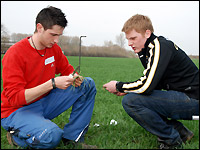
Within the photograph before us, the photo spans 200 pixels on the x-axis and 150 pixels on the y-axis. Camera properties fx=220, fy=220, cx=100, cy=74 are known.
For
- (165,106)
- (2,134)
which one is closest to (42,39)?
(2,134)

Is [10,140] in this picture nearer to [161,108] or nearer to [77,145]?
[77,145]

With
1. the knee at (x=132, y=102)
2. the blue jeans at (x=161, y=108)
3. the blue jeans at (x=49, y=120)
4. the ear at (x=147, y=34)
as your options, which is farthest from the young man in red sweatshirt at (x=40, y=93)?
the ear at (x=147, y=34)

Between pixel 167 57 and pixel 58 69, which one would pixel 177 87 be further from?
pixel 58 69

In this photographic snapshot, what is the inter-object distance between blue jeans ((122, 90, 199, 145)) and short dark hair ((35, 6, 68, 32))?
52.0 inches

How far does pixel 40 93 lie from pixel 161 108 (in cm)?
150

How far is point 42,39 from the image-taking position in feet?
9.42

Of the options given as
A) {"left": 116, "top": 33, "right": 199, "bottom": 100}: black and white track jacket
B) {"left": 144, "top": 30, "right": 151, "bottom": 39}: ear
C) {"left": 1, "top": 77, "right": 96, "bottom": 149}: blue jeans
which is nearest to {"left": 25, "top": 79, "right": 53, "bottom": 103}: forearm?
{"left": 1, "top": 77, "right": 96, "bottom": 149}: blue jeans

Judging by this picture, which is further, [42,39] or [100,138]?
[100,138]

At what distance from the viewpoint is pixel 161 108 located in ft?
9.12

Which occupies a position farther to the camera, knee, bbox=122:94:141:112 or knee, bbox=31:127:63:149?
knee, bbox=122:94:141:112

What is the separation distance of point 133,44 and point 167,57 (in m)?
0.56

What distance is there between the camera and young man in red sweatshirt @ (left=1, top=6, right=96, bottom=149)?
2.54 m

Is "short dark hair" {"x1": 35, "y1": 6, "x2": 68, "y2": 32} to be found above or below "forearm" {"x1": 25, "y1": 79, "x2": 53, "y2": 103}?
above

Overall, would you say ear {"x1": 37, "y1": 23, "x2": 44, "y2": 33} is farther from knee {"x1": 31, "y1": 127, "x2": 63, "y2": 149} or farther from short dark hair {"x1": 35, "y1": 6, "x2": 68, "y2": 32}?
knee {"x1": 31, "y1": 127, "x2": 63, "y2": 149}
